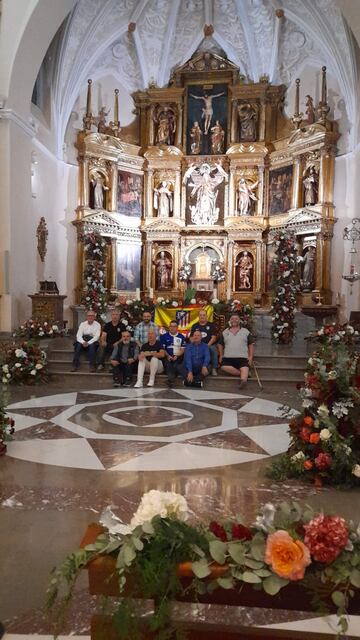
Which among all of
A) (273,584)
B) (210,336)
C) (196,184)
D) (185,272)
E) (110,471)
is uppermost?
(196,184)

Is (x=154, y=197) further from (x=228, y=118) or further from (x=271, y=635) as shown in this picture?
(x=271, y=635)

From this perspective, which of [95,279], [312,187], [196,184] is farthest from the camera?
[196,184]

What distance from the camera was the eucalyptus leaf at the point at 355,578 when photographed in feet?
Answer: 5.20

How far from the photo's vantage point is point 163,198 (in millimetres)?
18812

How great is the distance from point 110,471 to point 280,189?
596 inches

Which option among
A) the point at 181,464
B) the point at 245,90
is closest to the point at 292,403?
the point at 181,464

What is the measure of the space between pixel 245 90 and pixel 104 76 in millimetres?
5044

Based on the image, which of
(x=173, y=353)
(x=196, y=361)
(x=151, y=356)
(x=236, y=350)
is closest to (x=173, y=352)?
(x=173, y=353)

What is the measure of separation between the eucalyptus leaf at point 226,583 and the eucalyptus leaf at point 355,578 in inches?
14.6

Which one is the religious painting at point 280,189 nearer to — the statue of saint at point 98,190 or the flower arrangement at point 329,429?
the statue of saint at point 98,190

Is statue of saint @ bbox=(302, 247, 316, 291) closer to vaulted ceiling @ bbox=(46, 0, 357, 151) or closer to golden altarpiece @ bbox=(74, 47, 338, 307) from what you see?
golden altarpiece @ bbox=(74, 47, 338, 307)

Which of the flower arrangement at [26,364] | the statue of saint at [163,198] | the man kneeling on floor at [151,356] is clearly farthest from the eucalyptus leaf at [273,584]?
the statue of saint at [163,198]

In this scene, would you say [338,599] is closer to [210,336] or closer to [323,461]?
[323,461]

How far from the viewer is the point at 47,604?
1723 millimetres
